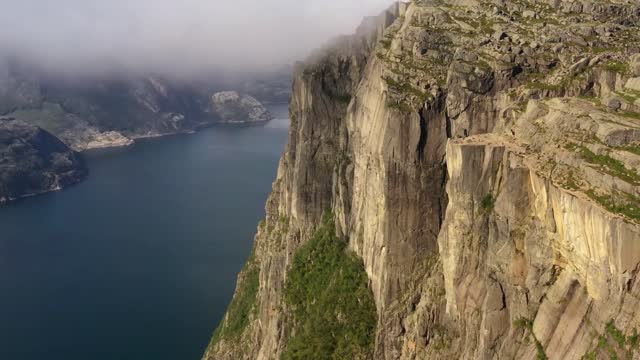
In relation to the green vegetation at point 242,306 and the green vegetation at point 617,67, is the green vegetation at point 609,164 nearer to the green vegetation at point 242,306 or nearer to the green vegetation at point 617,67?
the green vegetation at point 617,67

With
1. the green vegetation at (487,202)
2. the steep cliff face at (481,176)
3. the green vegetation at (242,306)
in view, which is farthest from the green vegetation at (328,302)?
the green vegetation at (487,202)

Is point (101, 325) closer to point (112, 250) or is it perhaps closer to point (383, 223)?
point (112, 250)

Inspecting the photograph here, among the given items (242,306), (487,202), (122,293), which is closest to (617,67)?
(487,202)

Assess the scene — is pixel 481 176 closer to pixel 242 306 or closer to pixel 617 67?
pixel 617 67

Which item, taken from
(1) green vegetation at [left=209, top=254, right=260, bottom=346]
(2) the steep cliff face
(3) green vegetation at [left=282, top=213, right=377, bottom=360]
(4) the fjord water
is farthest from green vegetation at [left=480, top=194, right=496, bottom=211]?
(4) the fjord water

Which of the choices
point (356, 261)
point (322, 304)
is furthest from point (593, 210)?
point (322, 304)

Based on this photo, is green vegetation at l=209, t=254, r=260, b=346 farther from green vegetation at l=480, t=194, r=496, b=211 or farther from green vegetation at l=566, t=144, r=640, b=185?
green vegetation at l=566, t=144, r=640, b=185
